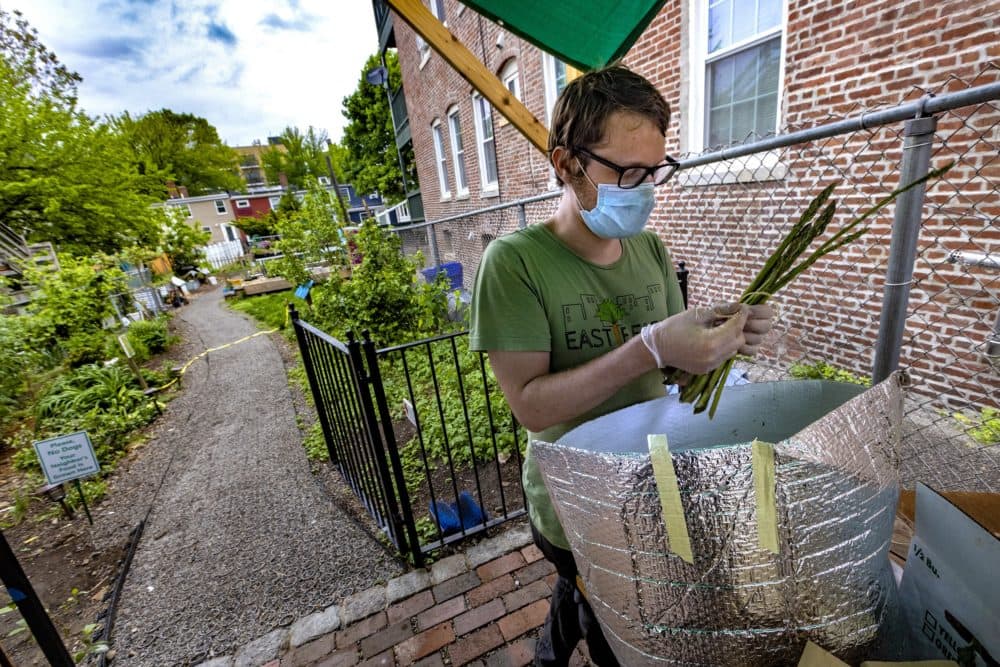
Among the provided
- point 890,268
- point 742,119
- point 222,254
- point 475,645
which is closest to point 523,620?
point 475,645


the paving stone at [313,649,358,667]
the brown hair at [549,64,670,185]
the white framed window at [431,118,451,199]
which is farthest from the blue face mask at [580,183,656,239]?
the white framed window at [431,118,451,199]

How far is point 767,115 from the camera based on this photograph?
148 inches

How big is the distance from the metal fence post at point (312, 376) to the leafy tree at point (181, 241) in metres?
20.1

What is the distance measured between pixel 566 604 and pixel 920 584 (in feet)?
3.16

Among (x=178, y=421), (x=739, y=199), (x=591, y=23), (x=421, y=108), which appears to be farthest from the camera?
(x=421, y=108)

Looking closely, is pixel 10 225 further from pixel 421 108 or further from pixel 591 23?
pixel 591 23

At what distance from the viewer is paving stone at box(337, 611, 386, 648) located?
7.04 ft

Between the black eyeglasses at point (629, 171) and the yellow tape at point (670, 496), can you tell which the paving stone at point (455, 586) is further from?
the black eyeglasses at point (629, 171)

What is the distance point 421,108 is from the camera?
12320 mm

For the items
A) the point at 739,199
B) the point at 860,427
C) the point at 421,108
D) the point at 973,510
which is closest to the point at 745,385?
the point at 860,427

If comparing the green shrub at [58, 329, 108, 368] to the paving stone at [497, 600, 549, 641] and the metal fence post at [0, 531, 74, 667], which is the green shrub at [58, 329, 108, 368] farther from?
the paving stone at [497, 600, 549, 641]

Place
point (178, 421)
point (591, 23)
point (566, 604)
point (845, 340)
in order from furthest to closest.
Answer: point (178, 421) < point (845, 340) < point (591, 23) < point (566, 604)

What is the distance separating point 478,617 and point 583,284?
1.96 m

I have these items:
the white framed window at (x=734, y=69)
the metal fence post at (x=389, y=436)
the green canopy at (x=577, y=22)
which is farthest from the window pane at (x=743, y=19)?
the metal fence post at (x=389, y=436)
